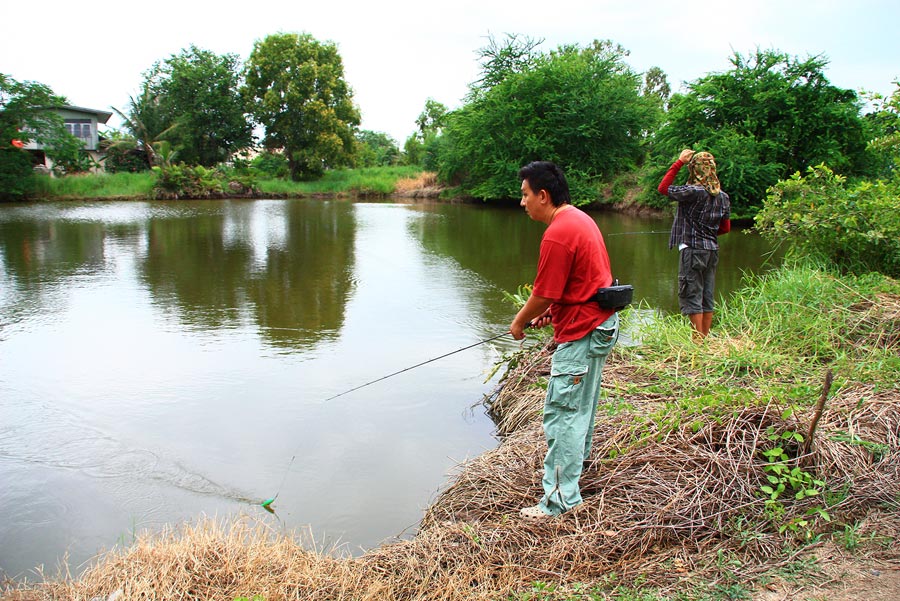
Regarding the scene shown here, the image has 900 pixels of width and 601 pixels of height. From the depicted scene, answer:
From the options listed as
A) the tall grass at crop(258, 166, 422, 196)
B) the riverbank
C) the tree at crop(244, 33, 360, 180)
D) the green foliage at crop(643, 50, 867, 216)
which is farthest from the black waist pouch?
the tree at crop(244, 33, 360, 180)

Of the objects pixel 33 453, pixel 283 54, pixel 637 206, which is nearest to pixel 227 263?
pixel 33 453

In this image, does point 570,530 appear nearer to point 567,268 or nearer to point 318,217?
point 567,268

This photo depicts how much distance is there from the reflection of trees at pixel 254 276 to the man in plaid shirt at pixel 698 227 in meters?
3.92

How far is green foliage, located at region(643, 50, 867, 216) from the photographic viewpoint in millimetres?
18641

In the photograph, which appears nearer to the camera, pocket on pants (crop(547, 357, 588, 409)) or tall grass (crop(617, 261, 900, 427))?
pocket on pants (crop(547, 357, 588, 409))

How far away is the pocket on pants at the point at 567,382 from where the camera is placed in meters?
3.07

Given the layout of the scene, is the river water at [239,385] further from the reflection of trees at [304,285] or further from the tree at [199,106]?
the tree at [199,106]

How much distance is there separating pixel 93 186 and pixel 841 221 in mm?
30565

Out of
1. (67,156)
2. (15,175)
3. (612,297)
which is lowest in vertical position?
(612,297)

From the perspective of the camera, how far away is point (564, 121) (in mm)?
27391

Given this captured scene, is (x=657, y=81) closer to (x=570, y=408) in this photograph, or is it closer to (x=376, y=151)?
(x=376, y=151)

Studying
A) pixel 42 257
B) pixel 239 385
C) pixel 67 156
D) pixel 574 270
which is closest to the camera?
pixel 574 270

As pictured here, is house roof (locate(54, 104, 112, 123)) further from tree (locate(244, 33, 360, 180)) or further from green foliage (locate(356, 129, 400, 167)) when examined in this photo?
green foliage (locate(356, 129, 400, 167))

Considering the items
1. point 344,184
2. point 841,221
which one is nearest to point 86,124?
point 344,184
